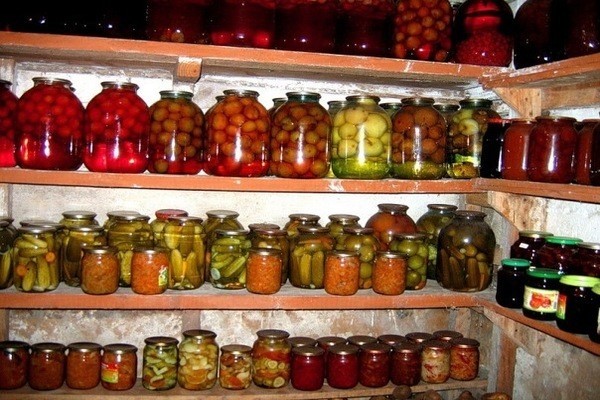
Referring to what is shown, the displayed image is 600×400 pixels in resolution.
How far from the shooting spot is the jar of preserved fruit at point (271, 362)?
1.70 m

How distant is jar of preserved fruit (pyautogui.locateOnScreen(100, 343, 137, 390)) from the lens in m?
1.63

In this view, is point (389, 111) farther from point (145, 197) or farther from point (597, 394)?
point (597, 394)

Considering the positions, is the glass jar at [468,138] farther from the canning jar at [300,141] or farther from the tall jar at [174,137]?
the tall jar at [174,137]

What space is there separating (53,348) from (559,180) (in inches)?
60.2

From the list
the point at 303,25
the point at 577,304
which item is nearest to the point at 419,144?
the point at 303,25

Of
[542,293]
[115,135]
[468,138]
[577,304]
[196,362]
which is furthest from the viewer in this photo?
[468,138]

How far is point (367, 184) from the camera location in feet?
5.34

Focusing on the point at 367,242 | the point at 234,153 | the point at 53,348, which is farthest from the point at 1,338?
the point at 367,242

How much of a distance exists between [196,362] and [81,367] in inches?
13.5

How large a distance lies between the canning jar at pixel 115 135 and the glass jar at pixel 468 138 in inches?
38.8

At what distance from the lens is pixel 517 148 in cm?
156

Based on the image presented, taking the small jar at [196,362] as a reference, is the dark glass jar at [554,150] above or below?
above

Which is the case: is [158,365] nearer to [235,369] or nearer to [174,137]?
[235,369]

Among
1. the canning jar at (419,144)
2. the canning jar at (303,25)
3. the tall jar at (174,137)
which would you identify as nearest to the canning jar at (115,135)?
the tall jar at (174,137)
